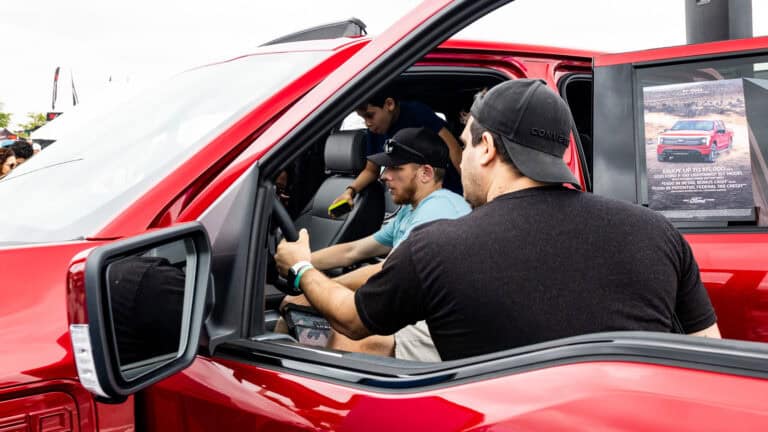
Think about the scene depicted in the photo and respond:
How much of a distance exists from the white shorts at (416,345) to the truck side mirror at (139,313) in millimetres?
1110

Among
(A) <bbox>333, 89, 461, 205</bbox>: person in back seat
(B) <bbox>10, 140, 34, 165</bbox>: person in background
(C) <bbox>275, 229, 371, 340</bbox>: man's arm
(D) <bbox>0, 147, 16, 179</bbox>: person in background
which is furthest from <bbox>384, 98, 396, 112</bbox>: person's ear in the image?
(D) <bbox>0, 147, 16, 179</bbox>: person in background

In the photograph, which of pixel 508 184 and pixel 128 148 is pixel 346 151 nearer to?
pixel 128 148

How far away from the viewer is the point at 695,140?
2.00 metres

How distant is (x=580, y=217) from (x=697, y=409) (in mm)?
640

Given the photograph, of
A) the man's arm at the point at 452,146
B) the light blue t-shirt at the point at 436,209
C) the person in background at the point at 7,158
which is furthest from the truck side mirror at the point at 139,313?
the person in background at the point at 7,158

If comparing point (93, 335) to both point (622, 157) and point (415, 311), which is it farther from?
point (622, 157)

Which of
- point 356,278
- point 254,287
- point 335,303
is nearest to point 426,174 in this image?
point 356,278

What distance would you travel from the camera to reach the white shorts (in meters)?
2.29

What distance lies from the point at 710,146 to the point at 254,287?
1325mm

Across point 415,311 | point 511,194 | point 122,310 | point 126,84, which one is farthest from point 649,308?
point 126,84

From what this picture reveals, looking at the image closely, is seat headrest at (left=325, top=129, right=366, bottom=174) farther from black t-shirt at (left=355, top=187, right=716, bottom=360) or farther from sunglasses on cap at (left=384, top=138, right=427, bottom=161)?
black t-shirt at (left=355, top=187, right=716, bottom=360)

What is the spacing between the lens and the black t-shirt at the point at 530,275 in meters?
1.33

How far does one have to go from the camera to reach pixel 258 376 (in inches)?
50.6

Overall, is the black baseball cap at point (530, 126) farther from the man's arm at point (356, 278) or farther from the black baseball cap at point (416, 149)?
the black baseball cap at point (416, 149)
